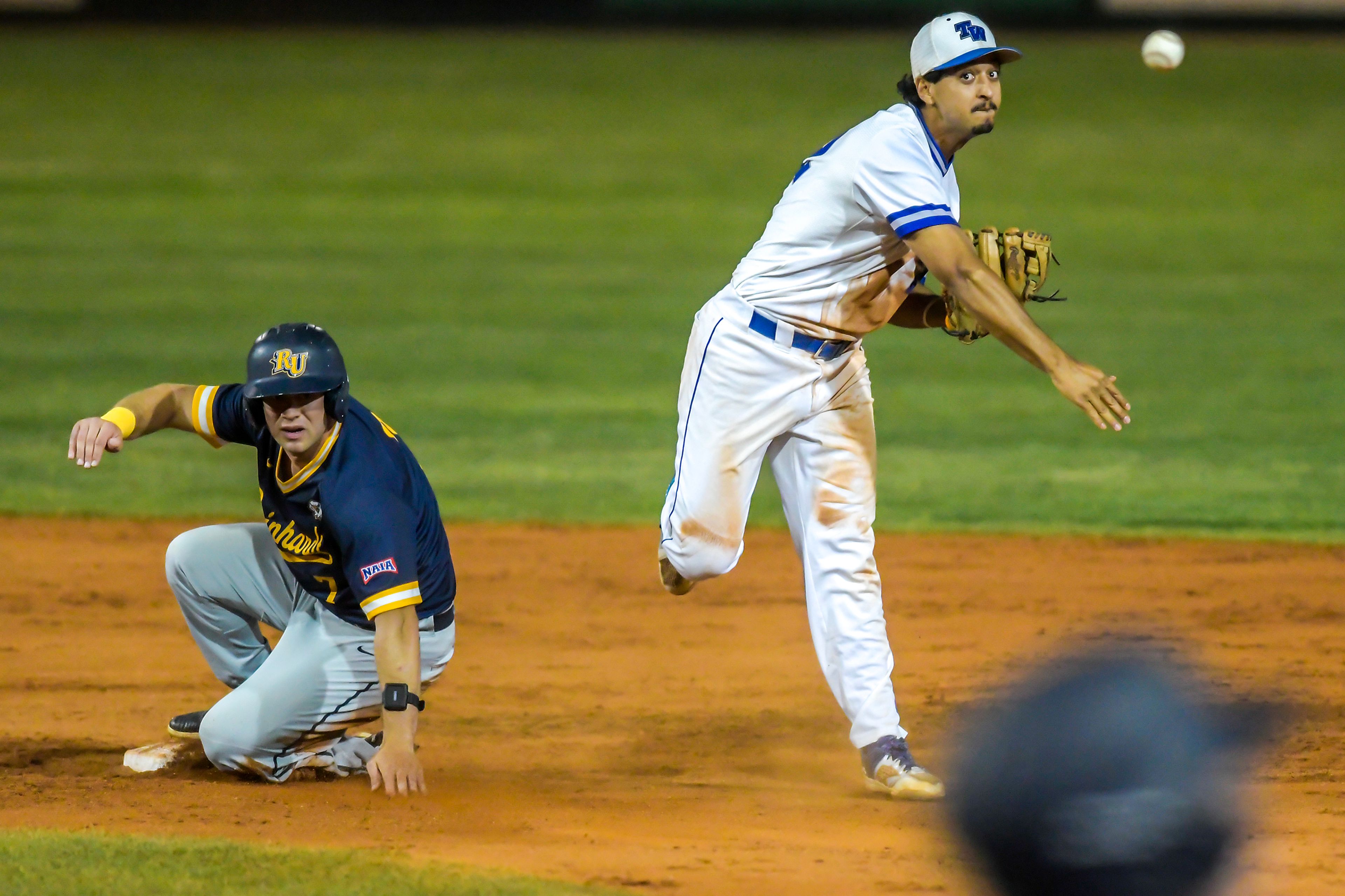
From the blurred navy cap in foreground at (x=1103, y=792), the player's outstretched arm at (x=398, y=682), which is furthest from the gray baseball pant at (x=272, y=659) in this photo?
the blurred navy cap in foreground at (x=1103, y=792)

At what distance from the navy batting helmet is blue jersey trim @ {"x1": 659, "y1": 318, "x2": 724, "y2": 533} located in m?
1.04

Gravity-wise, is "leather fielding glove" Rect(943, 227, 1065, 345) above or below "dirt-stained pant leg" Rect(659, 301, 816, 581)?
above

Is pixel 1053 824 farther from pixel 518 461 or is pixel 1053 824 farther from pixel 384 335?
pixel 384 335

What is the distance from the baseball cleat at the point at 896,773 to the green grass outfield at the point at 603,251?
337cm

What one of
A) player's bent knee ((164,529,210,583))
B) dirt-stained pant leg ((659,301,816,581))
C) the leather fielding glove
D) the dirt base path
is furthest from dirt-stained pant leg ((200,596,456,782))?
the leather fielding glove

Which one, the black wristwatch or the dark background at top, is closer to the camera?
the black wristwatch

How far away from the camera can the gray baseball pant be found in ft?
15.5

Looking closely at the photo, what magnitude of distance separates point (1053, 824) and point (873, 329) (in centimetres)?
300

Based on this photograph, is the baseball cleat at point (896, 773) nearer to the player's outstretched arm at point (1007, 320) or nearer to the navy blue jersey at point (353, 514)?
the player's outstretched arm at point (1007, 320)

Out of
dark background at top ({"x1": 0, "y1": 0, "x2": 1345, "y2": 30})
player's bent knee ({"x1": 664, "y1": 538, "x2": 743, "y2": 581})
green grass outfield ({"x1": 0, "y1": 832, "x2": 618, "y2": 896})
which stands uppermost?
dark background at top ({"x1": 0, "y1": 0, "x2": 1345, "y2": 30})

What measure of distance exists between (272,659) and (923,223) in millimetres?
2173

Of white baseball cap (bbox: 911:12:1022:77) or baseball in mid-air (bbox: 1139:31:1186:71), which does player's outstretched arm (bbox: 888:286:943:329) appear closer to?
white baseball cap (bbox: 911:12:1022:77)

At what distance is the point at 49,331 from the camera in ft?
38.9

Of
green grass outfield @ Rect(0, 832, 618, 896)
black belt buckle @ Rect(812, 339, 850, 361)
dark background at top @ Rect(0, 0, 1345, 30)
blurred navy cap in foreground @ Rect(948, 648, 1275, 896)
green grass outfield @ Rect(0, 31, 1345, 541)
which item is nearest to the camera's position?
blurred navy cap in foreground @ Rect(948, 648, 1275, 896)
